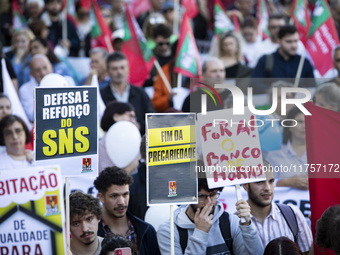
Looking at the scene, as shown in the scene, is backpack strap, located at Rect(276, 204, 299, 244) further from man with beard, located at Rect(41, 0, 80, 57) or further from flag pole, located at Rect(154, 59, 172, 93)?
man with beard, located at Rect(41, 0, 80, 57)

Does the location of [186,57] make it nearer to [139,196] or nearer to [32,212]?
[139,196]

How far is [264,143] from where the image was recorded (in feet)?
18.7

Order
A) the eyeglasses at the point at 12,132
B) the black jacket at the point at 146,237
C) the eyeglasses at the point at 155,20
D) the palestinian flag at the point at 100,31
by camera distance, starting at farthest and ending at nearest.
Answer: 1. the palestinian flag at the point at 100,31
2. the eyeglasses at the point at 155,20
3. the eyeglasses at the point at 12,132
4. the black jacket at the point at 146,237

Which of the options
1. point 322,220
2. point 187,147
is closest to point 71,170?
point 187,147

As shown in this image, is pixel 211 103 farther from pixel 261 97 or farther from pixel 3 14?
pixel 3 14

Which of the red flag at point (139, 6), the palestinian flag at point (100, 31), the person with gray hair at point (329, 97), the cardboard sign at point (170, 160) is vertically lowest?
the cardboard sign at point (170, 160)

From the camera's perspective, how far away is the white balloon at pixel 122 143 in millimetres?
5688

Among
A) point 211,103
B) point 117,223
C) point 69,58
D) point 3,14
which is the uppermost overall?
point 3,14

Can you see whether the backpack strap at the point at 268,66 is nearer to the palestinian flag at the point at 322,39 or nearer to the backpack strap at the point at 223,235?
the palestinian flag at the point at 322,39

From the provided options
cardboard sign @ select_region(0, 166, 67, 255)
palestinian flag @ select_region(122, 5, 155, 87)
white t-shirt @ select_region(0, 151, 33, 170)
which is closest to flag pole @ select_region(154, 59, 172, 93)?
palestinian flag @ select_region(122, 5, 155, 87)

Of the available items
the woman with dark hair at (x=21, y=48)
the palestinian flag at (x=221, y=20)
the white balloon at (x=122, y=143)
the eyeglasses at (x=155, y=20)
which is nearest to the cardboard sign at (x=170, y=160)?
the white balloon at (x=122, y=143)

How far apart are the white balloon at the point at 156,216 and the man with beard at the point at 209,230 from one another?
0.37 m

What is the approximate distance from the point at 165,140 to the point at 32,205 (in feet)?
3.90

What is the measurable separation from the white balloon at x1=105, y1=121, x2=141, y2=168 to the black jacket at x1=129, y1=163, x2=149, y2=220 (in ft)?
1.69
